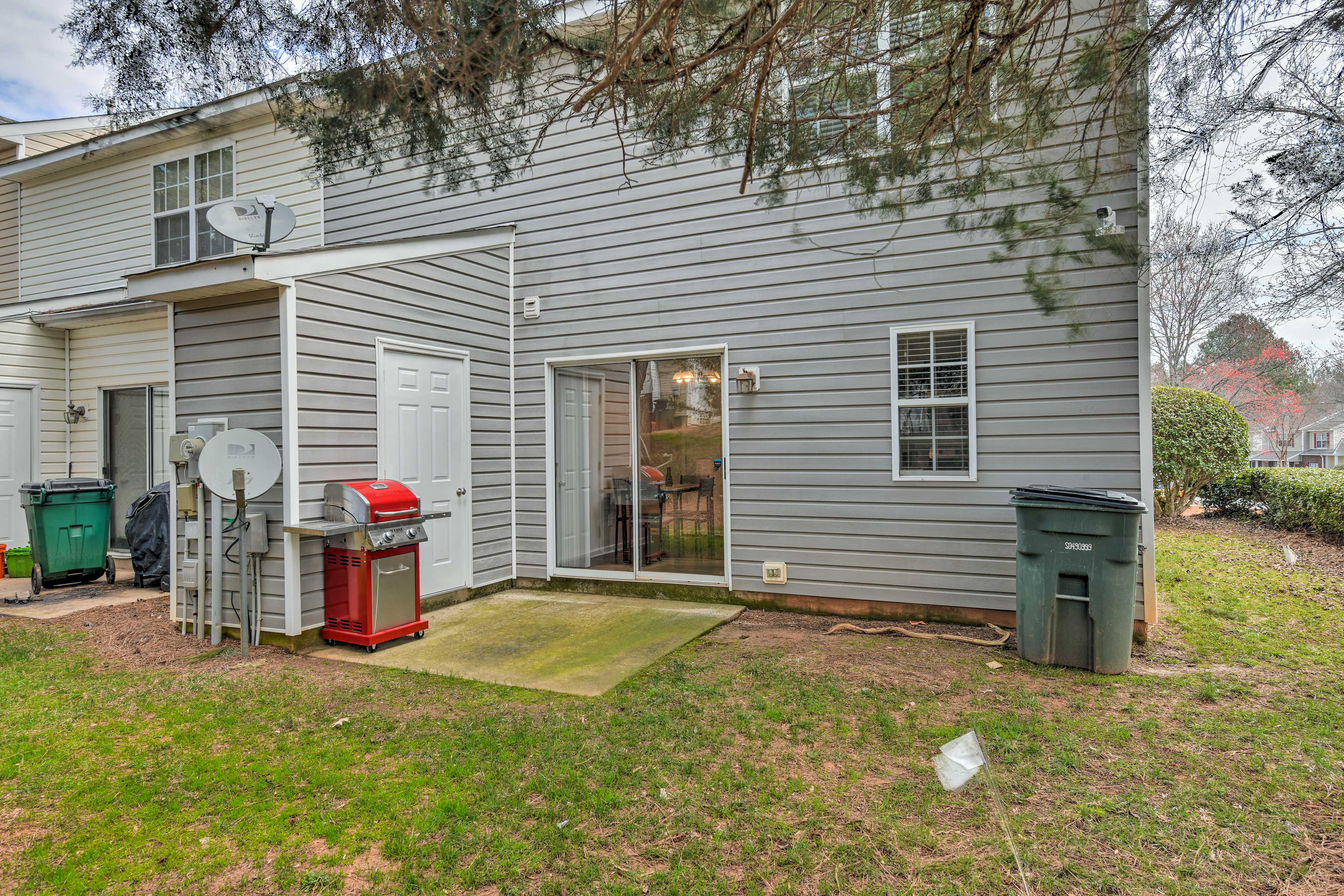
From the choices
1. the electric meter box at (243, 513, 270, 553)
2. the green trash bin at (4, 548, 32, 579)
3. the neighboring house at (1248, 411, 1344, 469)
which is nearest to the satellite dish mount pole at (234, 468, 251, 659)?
→ the electric meter box at (243, 513, 270, 553)

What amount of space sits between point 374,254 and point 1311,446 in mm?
33293

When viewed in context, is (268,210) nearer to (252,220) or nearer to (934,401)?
(252,220)

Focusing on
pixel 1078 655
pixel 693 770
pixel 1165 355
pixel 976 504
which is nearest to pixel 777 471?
pixel 976 504

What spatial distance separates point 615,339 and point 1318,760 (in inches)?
201

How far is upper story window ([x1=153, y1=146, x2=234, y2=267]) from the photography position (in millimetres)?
8156

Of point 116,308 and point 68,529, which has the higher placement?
point 116,308

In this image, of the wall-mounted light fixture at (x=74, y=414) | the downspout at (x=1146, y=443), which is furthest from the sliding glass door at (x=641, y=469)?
the wall-mounted light fixture at (x=74, y=414)

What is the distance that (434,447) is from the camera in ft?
18.4

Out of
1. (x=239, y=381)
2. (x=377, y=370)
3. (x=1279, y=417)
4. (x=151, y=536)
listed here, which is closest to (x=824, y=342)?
(x=377, y=370)

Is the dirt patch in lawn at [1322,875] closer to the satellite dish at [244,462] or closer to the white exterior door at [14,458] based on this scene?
the satellite dish at [244,462]

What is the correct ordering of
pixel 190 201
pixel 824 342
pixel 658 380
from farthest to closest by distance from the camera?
pixel 190 201
pixel 658 380
pixel 824 342

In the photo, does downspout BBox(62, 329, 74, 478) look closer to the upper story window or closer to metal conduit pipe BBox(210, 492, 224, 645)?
the upper story window

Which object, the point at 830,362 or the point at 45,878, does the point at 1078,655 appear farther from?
the point at 45,878

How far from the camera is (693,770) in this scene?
288cm
